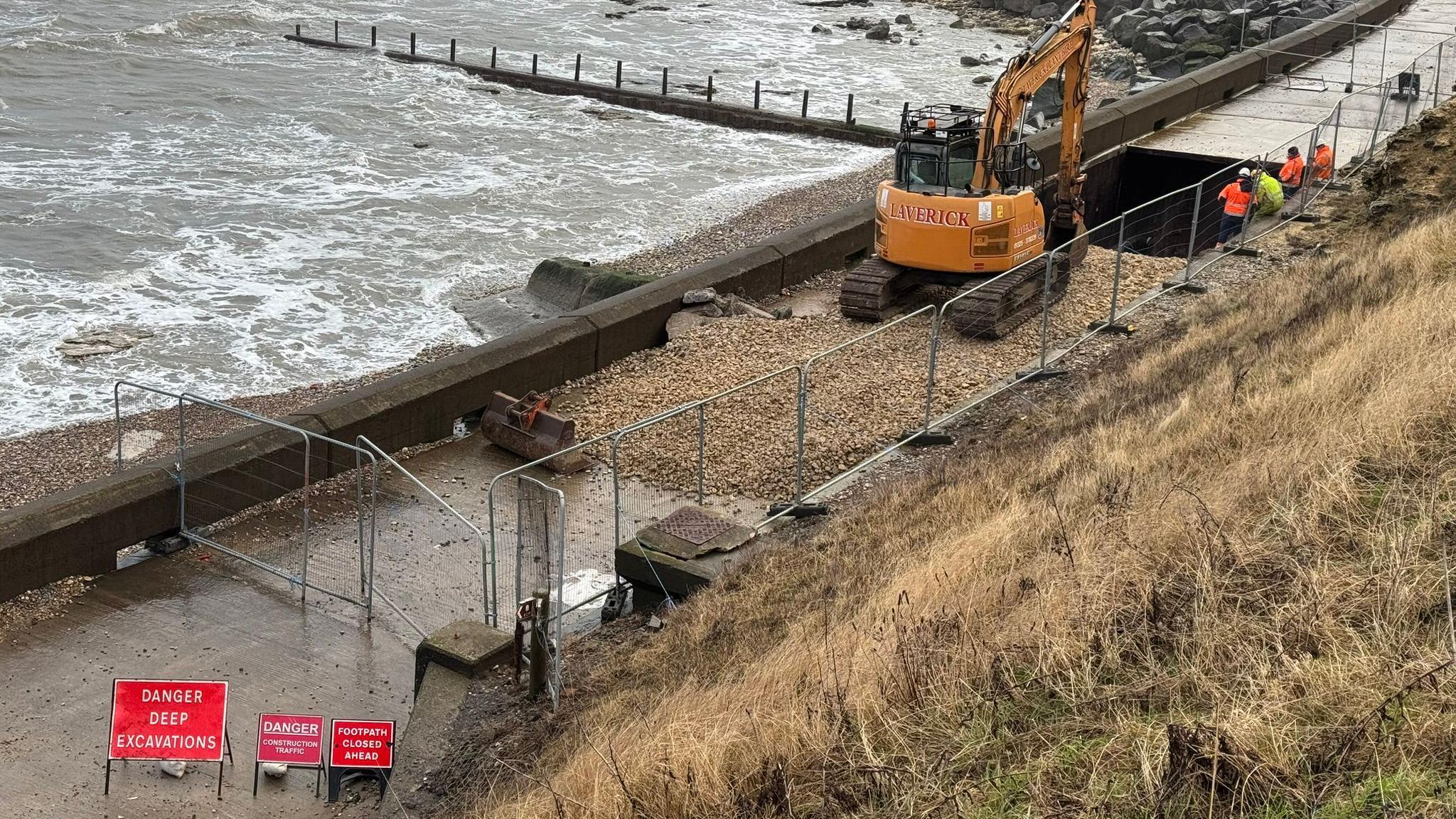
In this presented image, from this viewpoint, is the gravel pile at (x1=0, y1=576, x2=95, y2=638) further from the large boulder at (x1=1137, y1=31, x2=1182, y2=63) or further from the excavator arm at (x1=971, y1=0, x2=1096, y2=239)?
the large boulder at (x1=1137, y1=31, x2=1182, y2=63)

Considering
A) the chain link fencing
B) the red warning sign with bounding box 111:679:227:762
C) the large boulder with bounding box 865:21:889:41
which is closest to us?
the red warning sign with bounding box 111:679:227:762

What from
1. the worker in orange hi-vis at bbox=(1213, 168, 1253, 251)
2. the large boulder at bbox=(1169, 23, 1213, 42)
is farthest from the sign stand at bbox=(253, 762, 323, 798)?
the large boulder at bbox=(1169, 23, 1213, 42)

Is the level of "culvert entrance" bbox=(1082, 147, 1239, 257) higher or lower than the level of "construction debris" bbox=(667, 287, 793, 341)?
higher

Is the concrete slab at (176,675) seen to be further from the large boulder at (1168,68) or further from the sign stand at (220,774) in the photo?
the large boulder at (1168,68)

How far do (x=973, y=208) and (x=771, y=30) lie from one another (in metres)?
Result: 44.5

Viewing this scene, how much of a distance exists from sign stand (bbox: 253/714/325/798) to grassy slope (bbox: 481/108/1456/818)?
71.7 inches

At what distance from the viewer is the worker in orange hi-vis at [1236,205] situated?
2047cm

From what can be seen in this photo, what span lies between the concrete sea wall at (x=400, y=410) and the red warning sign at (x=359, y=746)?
461 centimetres

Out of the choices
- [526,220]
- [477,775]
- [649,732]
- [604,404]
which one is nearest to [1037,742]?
[649,732]

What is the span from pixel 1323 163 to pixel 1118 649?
1842 centimetres

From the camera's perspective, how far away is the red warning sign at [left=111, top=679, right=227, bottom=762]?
8.75 m

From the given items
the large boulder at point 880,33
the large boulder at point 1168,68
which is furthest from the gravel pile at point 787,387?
the large boulder at point 880,33

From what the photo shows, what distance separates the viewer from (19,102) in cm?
4062

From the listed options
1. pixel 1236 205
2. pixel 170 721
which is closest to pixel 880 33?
pixel 1236 205
